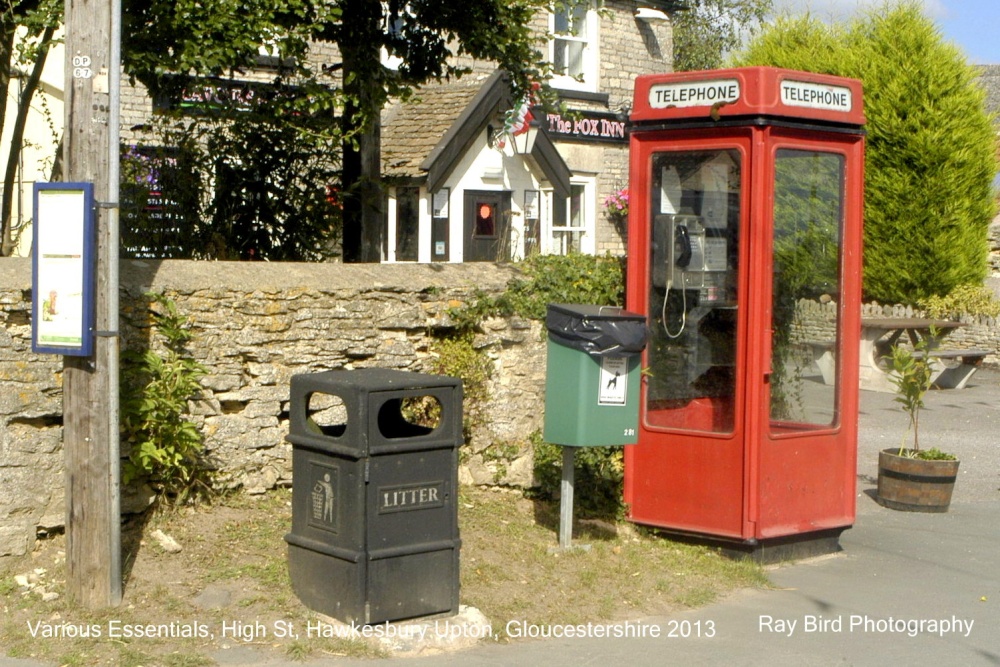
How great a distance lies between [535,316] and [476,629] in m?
2.56

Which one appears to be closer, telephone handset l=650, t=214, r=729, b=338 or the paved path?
the paved path

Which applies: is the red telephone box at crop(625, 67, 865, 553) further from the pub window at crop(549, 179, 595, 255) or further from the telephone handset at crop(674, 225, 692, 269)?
the pub window at crop(549, 179, 595, 255)

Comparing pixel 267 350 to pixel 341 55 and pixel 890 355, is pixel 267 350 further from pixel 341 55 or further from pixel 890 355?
pixel 890 355

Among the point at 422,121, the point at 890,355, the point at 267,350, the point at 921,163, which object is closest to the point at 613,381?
the point at 267,350

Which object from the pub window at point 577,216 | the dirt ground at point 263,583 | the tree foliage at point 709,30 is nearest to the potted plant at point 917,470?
the dirt ground at point 263,583

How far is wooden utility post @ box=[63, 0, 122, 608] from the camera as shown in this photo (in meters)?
5.29

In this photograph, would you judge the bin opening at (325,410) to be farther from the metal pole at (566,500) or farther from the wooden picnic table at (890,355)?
the wooden picnic table at (890,355)

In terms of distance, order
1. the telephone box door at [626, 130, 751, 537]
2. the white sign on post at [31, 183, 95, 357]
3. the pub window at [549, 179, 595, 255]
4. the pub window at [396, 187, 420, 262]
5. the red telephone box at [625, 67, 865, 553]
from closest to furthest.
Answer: the white sign on post at [31, 183, 95, 357] < the red telephone box at [625, 67, 865, 553] < the telephone box door at [626, 130, 751, 537] < the pub window at [396, 187, 420, 262] < the pub window at [549, 179, 595, 255]

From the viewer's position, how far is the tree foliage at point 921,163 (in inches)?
687

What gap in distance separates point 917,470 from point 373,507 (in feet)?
16.0

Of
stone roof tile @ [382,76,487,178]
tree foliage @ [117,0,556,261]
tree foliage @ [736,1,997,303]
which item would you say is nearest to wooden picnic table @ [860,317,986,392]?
tree foliage @ [736,1,997,303]

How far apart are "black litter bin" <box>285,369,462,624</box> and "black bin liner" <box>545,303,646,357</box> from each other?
1098 mm

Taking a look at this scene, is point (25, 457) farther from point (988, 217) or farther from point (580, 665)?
point (988, 217)

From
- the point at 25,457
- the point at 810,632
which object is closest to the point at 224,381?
the point at 25,457
